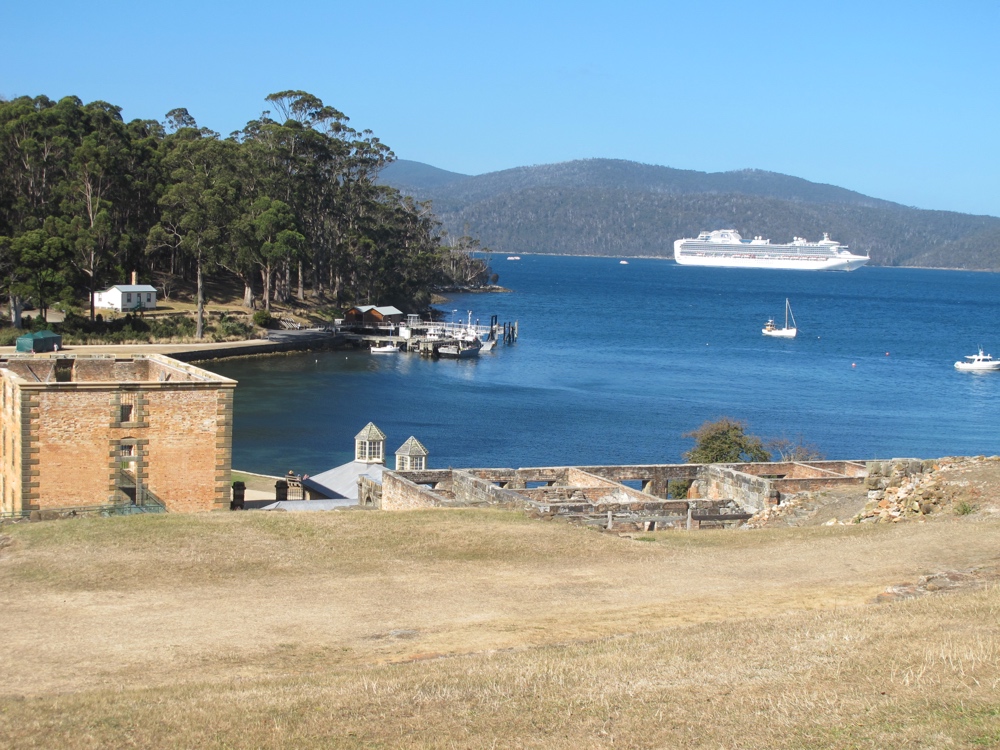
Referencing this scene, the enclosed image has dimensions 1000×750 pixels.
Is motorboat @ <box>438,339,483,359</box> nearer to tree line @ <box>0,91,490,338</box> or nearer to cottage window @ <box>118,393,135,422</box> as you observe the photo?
tree line @ <box>0,91,490,338</box>

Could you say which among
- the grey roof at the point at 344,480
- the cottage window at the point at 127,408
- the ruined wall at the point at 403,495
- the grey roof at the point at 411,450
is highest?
the cottage window at the point at 127,408

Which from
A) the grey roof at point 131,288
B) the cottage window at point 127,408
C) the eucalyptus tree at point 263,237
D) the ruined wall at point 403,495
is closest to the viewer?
the ruined wall at point 403,495

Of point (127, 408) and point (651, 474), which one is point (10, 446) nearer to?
point (127, 408)

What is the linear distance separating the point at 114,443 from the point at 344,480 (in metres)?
9.94

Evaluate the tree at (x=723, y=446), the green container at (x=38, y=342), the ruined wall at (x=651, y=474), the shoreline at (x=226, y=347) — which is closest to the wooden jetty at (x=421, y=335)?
the shoreline at (x=226, y=347)

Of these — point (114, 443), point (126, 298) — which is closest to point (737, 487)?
point (114, 443)

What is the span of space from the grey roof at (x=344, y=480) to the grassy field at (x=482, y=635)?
1176 cm

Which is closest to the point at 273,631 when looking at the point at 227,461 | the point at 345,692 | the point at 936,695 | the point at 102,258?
the point at 345,692

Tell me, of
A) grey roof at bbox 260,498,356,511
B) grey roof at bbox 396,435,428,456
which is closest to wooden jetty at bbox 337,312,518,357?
grey roof at bbox 396,435,428,456

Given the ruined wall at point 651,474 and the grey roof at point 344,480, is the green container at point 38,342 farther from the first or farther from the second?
the ruined wall at point 651,474

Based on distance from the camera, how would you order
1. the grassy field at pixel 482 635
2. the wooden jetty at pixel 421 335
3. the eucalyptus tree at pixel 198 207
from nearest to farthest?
the grassy field at pixel 482 635, the eucalyptus tree at pixel 198 207, the wooden jetty at pixel 421 335

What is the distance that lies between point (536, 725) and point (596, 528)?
511 inches

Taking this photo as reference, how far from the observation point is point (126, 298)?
82.4 metres

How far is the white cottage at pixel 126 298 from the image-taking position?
82.1 metres
